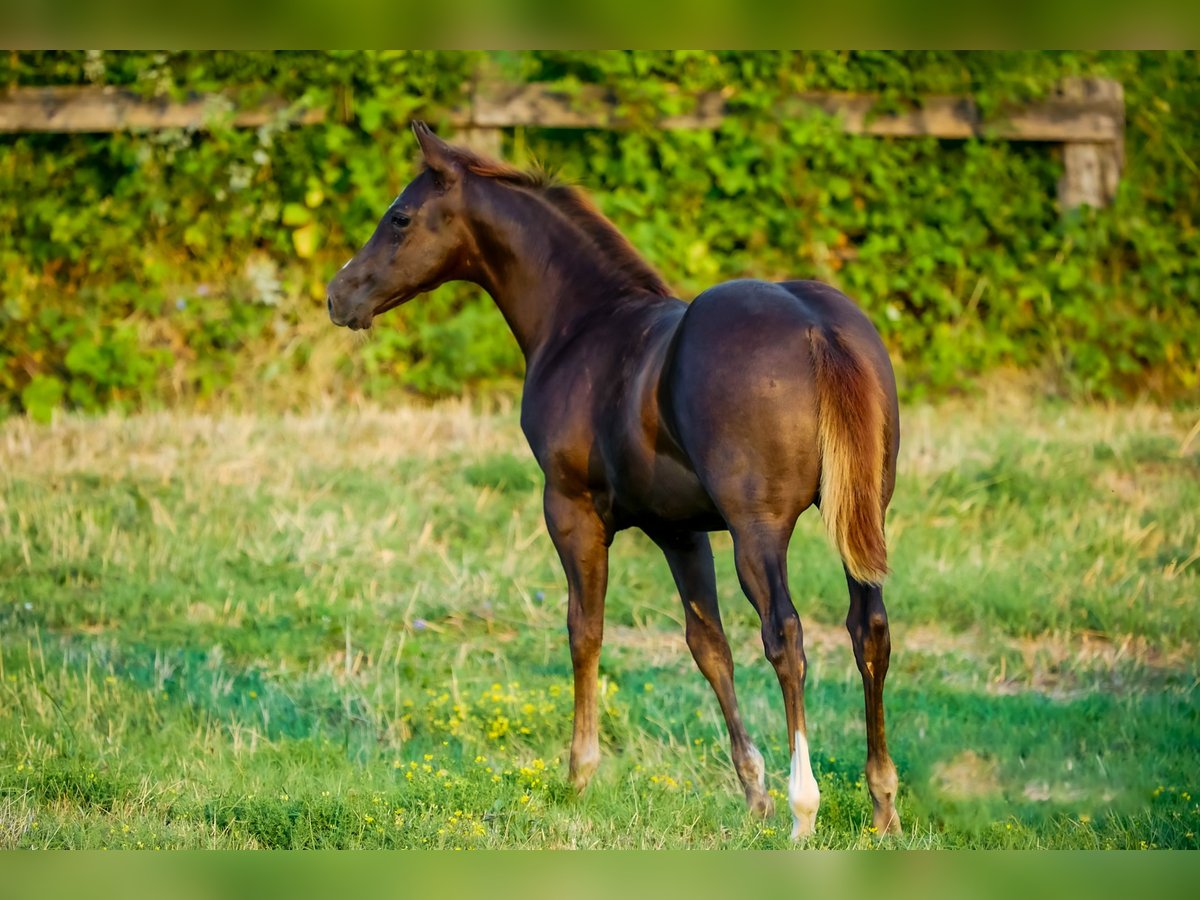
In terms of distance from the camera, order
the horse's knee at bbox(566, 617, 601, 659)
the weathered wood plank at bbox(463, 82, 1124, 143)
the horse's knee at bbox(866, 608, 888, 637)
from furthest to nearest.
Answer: the weathered wood plank at bbox(463, 82, 1124, 143) → the horse's knee at bbox(566, 617, 601, 659) → the horse's knee at bbox(866, 608, 888, 637)

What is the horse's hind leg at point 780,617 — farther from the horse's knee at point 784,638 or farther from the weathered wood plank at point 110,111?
the weathered wood plank at point 110,111

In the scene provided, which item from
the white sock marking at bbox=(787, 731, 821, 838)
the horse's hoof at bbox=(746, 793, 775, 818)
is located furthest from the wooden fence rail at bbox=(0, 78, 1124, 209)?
the white sock marking at bbox=(787, 731, 821, 838)

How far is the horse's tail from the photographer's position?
4.16 metres

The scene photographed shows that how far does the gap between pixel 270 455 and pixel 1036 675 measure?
15.7 feet

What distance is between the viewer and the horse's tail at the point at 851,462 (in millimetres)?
4156

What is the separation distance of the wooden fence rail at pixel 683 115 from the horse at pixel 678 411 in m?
4.96

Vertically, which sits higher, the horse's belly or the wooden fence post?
the wooden fence post

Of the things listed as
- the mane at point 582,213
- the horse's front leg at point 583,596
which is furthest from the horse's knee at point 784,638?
the mane at point 582,213

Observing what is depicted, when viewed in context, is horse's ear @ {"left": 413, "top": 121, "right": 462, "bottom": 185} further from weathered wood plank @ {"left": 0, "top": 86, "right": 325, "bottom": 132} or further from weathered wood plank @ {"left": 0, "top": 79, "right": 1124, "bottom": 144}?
weathered wood plank @ {"left": 0, "top": 86, "right": 325, "bottom": 132}

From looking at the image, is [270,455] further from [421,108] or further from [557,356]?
[557,356]

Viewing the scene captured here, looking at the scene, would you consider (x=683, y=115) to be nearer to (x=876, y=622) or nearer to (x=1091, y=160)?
(x=1091, y=160)

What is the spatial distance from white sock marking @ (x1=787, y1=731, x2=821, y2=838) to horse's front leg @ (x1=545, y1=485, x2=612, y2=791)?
1.08m

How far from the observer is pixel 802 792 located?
4.18m

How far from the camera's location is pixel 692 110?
1053 cm
